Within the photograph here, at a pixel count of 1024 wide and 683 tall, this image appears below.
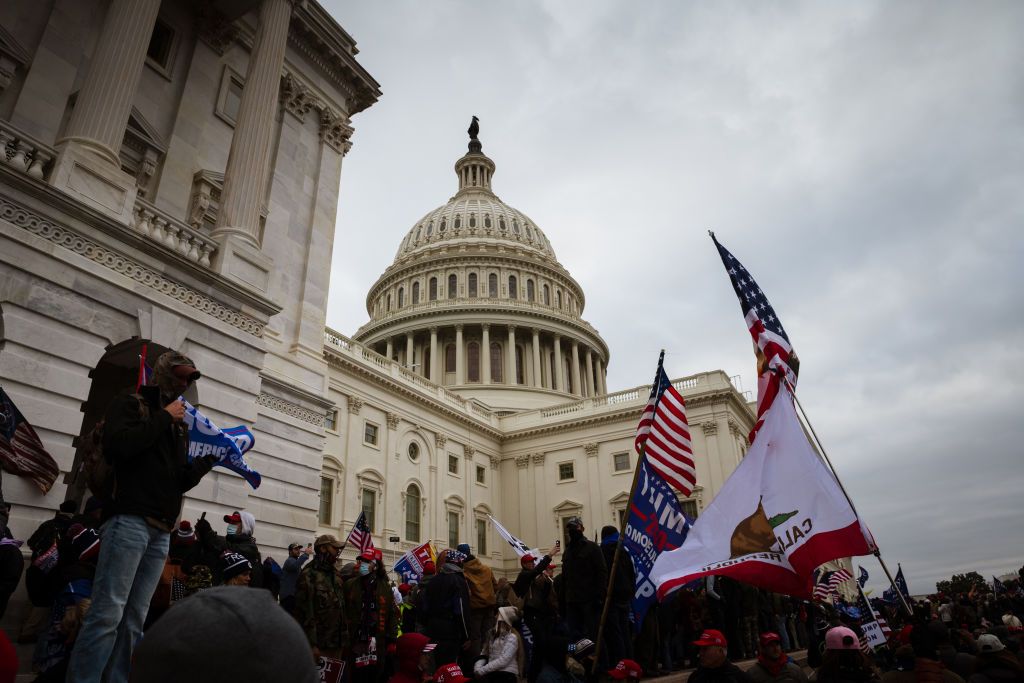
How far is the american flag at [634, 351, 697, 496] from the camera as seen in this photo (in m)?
9.30

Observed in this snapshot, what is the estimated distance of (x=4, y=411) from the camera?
848 centimetres

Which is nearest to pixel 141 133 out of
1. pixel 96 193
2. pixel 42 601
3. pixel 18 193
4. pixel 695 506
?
pixel 96 193

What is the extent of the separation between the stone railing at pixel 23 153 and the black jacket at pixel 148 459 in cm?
652

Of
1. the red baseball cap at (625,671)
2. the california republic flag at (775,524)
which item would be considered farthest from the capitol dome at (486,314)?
the red baseball cap at (625,671)

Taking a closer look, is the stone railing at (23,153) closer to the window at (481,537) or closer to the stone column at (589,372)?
the window at (481,537)

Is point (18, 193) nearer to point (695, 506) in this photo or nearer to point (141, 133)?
point (141, 133)

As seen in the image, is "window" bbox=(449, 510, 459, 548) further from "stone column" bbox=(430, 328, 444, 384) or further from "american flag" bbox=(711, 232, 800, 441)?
"american flag" bbox=(711, 232, 800, 441)

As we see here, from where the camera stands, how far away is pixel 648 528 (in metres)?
9.41

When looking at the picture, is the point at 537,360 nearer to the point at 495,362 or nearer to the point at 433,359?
the point at 495,362

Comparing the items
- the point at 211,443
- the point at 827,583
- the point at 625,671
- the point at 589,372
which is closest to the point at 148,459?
the point at 211,443

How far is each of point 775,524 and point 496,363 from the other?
5665cm

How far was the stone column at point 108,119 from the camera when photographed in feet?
35.0

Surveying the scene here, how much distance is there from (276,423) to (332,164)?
31.4 ft

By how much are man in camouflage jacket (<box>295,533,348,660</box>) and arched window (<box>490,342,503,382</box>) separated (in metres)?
52.9
